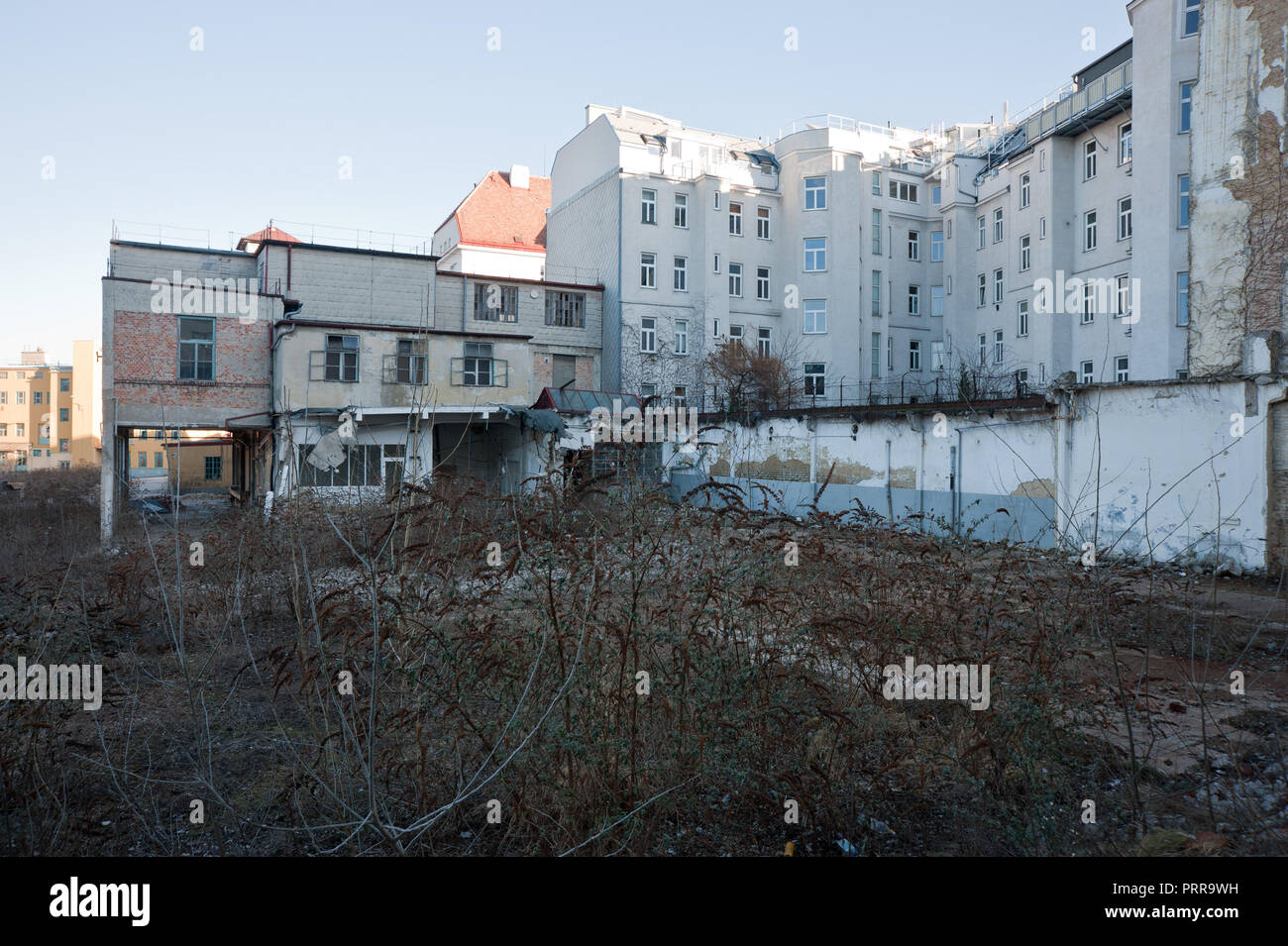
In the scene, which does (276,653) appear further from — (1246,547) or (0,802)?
(1246,547)

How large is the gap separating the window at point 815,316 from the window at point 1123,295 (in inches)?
443

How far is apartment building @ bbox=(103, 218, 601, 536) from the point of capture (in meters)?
23.4

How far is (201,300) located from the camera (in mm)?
24406

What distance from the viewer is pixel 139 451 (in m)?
67.9

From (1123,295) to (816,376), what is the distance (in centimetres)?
1189

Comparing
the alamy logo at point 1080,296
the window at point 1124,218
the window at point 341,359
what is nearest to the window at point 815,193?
the alamy logo at point 1080,296

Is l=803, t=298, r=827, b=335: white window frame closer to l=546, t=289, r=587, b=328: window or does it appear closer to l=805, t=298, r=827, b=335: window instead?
l=805, t=298, r=827, b=335: window

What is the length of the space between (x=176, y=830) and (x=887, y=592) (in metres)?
5.52

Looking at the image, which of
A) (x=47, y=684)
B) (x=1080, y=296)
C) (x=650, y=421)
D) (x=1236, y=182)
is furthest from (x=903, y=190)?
(x=47, y=684)

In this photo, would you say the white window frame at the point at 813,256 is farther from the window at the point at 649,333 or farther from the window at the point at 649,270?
the window at the point at 649,333

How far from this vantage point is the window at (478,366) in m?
27.1

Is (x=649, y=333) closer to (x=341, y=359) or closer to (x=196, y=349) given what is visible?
(x=341, y=359)

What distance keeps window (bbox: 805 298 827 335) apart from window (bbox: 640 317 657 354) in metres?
7.04
